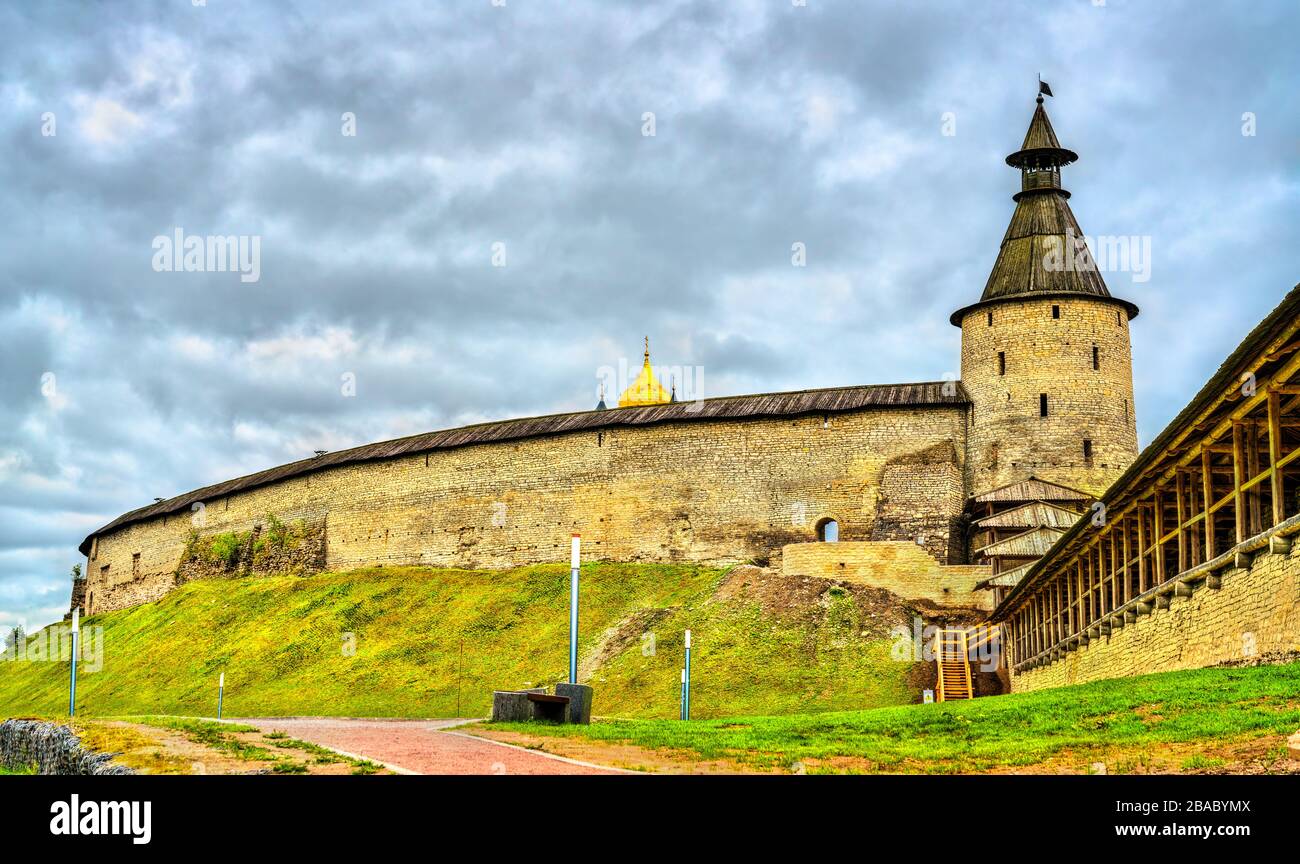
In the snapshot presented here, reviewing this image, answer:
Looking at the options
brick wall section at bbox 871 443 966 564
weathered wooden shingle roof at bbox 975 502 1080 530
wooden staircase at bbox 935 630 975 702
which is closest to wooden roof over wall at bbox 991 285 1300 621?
wooden staircase at bbox 935 630 975 702

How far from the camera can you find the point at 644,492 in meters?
50.2

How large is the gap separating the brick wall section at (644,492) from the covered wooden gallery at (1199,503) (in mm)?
17103

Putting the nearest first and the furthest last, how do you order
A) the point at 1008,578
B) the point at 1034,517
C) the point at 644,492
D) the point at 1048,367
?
1. the point at 1008,578
2. the point at 1034,517
3. the point at 1048,367
4. the point at 644,492

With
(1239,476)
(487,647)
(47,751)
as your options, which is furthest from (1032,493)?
(47,751)

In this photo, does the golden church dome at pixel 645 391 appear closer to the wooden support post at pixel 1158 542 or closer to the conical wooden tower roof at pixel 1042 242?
the conical wooden tower roof at pixel 1042 242

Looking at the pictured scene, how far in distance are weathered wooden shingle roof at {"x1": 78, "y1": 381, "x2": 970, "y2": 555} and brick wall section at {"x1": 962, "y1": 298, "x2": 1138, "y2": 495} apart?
4.77ft

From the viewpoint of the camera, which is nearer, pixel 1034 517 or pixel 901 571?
pixel 1034 517

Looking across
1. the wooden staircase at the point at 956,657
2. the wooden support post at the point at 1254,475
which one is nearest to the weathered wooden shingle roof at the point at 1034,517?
the wooden staircase at the point at 956,657

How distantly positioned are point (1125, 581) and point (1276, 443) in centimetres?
698

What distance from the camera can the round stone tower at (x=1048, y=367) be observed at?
45.1 metres

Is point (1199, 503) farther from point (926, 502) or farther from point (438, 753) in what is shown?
point (926, 502)

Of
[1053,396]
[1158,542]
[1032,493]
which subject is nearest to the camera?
[1158,542]

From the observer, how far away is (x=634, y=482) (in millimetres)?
50562

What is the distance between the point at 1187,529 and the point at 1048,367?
26451 mm
